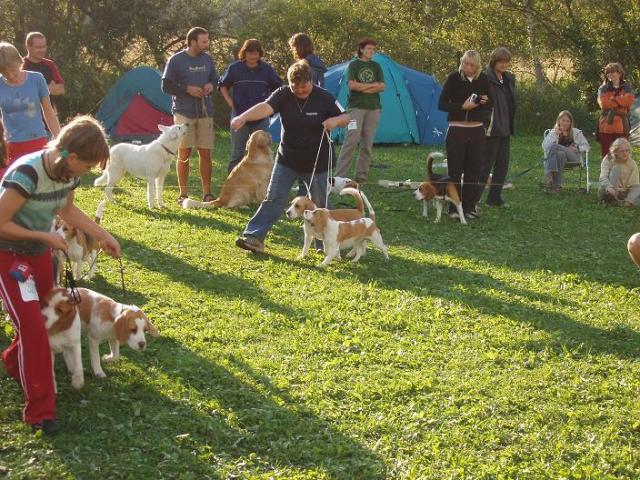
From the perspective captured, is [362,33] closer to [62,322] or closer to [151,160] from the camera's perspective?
[151,160]

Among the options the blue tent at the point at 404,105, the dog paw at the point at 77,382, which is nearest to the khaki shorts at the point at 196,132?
the dog paw at the point at 77,382

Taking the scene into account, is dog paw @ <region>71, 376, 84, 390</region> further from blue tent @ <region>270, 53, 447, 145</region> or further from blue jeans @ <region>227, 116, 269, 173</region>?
blue tent @ <region>270, 53, 447, 145</region>

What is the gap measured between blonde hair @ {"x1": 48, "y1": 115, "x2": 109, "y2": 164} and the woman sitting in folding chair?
8866mm

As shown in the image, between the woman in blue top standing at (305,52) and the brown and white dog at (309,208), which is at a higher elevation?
the woman in blue top standing at (305,52)

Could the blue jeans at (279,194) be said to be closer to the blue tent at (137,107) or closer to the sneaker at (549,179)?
the sneaker at (549,179)

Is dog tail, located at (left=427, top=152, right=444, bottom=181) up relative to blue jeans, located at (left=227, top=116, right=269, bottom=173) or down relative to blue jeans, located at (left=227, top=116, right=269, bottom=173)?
down

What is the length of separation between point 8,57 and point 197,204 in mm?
3615

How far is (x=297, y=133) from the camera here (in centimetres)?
705

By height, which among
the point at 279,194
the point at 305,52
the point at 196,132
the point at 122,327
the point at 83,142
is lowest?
the point at 122,327

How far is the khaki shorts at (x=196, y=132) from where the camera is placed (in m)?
9.27

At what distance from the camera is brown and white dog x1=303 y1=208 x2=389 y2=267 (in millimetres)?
6988

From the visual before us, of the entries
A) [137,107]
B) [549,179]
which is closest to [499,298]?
[549,179]

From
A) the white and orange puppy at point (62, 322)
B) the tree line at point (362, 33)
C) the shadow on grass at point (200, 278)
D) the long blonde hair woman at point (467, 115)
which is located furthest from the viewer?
the tree line at point (362, 33)

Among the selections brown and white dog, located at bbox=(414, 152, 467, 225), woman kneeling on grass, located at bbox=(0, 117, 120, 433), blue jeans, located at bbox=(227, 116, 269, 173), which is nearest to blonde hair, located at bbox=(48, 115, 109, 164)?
woman kneeling on grass, located at bbox=(0, 117, 120, 433)
